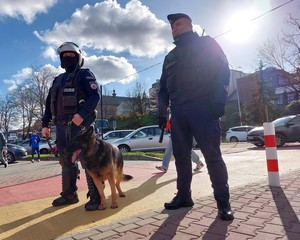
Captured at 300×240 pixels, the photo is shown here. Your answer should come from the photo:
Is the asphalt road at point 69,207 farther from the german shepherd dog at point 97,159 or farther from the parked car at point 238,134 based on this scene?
the parked car at point 238,134

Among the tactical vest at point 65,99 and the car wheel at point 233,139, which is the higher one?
the tactical vest at point 65,99

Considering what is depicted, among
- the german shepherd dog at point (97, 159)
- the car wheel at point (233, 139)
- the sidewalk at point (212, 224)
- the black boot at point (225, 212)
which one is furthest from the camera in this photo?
the car wheel at point (233, 139)

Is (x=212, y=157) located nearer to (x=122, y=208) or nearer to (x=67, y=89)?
(x=122, y=208)

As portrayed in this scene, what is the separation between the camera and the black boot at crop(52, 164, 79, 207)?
4.36 m

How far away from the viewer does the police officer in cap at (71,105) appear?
4.06 metres

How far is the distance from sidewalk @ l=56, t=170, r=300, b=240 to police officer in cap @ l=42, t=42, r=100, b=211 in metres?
0.98

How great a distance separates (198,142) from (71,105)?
5.70 ft

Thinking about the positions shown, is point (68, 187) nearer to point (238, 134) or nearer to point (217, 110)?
point (217, 110)

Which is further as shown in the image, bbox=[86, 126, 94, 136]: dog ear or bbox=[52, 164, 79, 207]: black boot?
bbox=[52, 164, 79, 207]: black boot

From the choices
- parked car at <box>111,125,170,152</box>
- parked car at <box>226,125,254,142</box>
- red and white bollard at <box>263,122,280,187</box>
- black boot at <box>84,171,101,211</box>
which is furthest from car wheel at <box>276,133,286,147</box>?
parked car at <box>226,125,254,142</box>

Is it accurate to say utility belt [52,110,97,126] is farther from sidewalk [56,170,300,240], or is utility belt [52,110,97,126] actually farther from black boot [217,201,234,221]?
black boot [217,201,234,221]

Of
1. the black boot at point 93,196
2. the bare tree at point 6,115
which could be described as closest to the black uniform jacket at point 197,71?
the black boot at point 93,196

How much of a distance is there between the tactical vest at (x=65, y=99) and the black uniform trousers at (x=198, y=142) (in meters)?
1.30

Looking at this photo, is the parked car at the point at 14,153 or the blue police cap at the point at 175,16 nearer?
the blue police cap at the point at 175,16
